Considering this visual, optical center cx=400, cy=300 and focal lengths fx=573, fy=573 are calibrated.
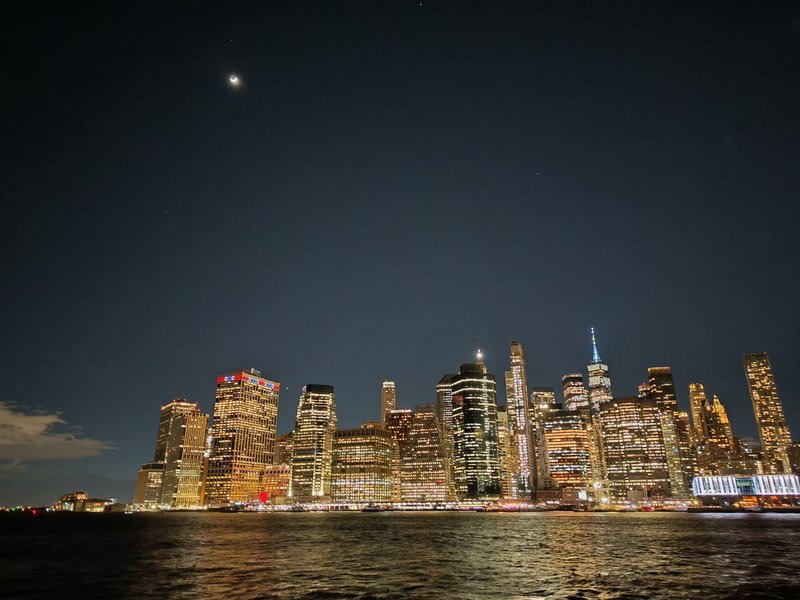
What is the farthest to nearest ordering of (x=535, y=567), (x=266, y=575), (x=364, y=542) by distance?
(x=364, y=542)
(x=535, y=567)
(x=266, y=575)

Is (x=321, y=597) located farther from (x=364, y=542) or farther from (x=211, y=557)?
(x=364, y=542)

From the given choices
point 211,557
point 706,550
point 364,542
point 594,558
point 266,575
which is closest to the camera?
point 266,575

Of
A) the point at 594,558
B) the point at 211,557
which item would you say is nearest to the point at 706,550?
the point at 594,558

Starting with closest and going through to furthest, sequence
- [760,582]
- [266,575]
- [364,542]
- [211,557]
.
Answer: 1. [760,582]
2. [266,575]
3. [211,557]
4. [364,542]

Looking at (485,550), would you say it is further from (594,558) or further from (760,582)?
(760,582)

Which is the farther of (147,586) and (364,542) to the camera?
(364,542)

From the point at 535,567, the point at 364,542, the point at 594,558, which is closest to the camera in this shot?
the point at 535,567

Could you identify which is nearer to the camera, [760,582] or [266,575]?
[760,582]

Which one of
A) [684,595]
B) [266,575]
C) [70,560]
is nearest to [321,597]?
[266,575]
